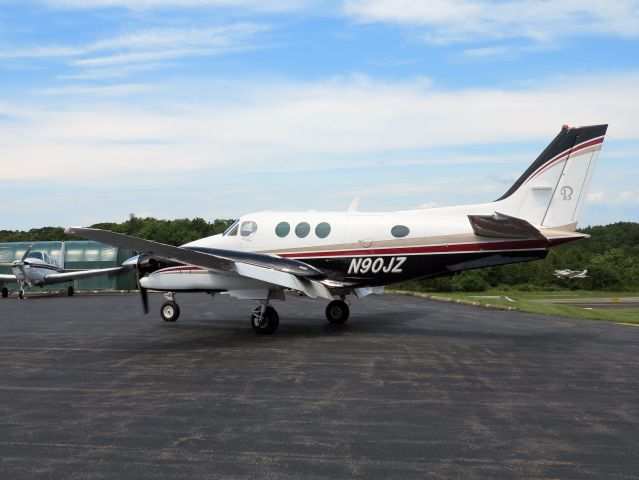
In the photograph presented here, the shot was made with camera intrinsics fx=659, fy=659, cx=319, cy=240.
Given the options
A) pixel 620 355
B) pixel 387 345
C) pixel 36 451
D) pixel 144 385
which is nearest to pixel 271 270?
pixel 387 345

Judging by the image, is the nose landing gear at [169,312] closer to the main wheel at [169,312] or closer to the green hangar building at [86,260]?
the main wheel at [169,312]

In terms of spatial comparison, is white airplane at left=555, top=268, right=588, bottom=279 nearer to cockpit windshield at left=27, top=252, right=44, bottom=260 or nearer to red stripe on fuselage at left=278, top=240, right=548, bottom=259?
cockpit windshield at left=27, top=252, right=44, bottom=260

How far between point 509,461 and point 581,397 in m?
3.82

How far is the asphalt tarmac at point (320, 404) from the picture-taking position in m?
6.77

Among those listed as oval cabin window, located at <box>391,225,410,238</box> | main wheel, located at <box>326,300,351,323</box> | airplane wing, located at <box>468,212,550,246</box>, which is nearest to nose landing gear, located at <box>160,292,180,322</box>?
main wheel, located at <box>326,300,351,323</box>

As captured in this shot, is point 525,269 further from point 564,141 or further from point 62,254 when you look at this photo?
point 564,141

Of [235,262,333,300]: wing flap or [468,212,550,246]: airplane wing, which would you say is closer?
[468,212,550,246]: airplane wing

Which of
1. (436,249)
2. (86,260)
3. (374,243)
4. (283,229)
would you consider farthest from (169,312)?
(86,260)

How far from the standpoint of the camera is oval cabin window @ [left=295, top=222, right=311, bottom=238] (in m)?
19.2

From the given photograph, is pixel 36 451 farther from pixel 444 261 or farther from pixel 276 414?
pixel 444 261

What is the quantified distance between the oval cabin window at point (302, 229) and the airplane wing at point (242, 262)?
0.86m

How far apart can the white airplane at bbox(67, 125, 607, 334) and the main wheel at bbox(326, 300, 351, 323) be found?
675 mm

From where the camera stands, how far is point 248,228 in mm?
19812

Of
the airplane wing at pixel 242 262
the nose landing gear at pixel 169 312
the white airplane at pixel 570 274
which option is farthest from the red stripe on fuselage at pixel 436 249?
the white airplane at pixel 570 274
